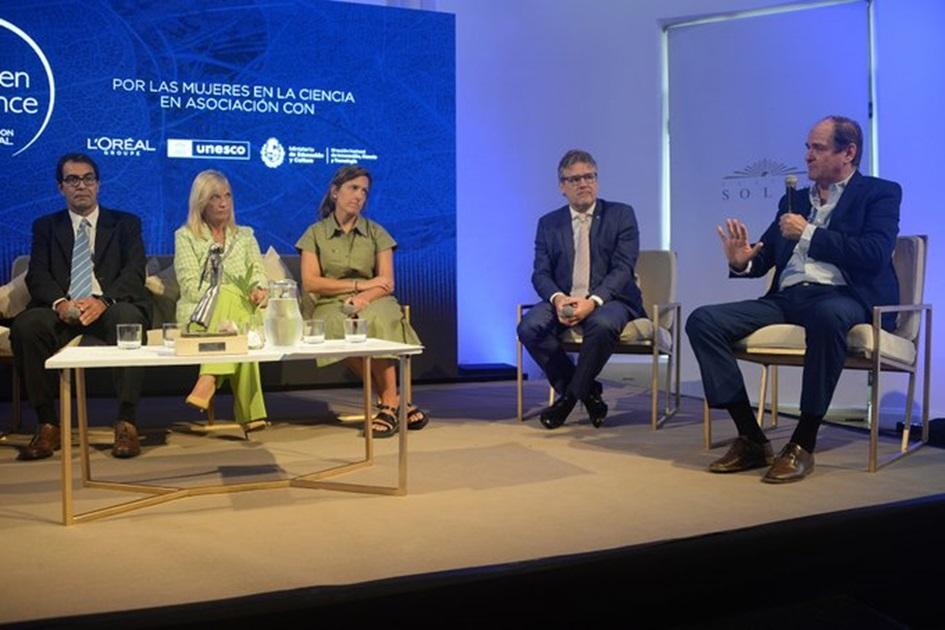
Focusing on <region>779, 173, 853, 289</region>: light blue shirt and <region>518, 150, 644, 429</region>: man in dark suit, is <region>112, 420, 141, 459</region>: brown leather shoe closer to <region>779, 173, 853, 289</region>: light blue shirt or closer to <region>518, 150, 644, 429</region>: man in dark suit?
<region>518, 150, 644, 429</region>: man in dark suit

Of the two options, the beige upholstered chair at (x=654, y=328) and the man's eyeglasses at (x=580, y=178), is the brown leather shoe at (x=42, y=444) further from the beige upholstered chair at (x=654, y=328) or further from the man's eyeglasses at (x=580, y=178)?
the man's eyeglasses at (x=580, y=178)

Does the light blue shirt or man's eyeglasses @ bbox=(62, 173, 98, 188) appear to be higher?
man's eyeglasses @ bbox=(62, 173, 98, 188)

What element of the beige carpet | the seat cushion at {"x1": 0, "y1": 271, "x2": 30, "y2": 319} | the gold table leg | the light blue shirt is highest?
the light blue shirt

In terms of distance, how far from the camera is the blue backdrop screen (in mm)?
5336

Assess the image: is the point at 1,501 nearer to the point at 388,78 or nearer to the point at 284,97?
the point at 284,97

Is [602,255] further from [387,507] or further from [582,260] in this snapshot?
[387,507]

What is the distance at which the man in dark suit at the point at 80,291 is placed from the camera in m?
3.73

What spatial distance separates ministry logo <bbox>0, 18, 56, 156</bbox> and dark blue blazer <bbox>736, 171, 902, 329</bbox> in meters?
4.19

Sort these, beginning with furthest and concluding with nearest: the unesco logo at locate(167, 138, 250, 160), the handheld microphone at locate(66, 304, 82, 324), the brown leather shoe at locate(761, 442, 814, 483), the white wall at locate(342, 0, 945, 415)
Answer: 1. the white wall at locate(342, 0, 945, 415)
2. the unesco logo at locate(167, 138, 250, 160)
3. the handheld microphone at locate(66, 304, 82, 324)
4. the brown leather shoe at locate(761, 442, 814, 483)

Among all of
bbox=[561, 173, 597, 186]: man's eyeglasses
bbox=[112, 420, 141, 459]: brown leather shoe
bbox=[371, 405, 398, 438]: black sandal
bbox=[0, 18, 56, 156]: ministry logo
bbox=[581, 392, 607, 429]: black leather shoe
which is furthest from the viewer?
bbox=[0, 18, 56, 156]: ministry logo

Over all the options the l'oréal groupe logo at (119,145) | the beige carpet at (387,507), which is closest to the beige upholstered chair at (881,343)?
the beige carpet at (387,507)

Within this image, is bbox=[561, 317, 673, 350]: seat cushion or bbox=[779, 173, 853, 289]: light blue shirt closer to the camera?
bbox=[779, 173, 853, 289]: light blue shirt

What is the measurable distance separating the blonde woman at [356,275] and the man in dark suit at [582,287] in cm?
62

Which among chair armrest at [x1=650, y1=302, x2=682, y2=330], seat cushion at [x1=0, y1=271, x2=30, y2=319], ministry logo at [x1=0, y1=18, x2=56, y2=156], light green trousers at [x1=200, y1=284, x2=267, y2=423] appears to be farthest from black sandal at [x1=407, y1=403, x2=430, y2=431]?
ministry logo at [x1=0, y1=18, x2=56, y2=156]
